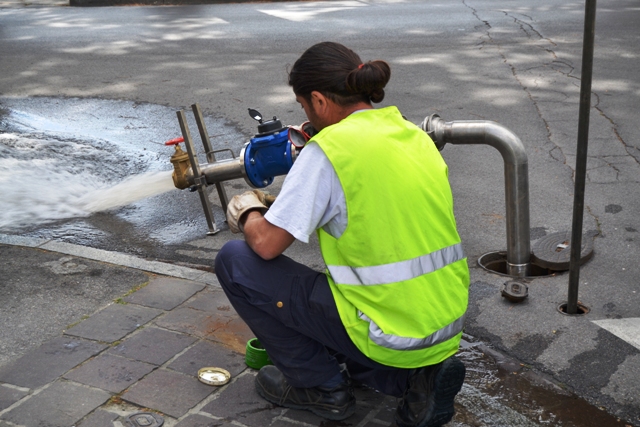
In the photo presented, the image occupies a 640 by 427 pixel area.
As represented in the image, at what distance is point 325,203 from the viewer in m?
2.42

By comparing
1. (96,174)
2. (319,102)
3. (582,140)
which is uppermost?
(319,102)

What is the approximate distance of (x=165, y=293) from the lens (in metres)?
3.66

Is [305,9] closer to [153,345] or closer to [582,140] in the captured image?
[582,140]

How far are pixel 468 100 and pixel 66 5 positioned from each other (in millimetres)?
10453

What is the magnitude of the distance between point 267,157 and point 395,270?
1.19 metres

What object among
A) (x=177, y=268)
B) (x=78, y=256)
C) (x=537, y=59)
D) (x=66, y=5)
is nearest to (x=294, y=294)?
(x=177, y=268)

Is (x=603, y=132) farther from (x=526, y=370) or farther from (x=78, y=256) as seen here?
(x=78, y=256)

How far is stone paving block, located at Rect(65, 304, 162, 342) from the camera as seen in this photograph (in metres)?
3.27

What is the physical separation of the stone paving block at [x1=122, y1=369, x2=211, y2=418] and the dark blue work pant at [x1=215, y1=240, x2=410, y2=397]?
1.12 feet

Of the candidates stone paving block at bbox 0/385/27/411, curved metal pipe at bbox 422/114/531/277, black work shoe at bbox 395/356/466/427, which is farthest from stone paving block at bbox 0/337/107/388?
curved metal pipe at bbox 422/114/531/277

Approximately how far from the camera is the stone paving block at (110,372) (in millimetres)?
2891

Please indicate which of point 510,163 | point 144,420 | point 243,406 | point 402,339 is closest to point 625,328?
point 510,163

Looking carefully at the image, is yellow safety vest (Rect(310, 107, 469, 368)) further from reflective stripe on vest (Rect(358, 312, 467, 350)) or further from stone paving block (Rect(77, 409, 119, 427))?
stone paving block (Rect(77, 409, 119, 427))

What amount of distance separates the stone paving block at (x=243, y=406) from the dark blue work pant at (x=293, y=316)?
0.16 m
